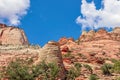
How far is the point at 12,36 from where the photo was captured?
9838 cm

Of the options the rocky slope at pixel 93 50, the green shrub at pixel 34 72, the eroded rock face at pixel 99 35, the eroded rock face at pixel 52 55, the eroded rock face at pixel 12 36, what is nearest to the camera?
the green shrub at pixel 34 72

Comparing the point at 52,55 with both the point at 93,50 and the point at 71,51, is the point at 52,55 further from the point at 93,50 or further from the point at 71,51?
the point at 93,50

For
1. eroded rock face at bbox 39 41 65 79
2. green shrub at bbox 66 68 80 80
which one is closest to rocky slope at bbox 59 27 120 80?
green shrub at bbox 66 68 80 80

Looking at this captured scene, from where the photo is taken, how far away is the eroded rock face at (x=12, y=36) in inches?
3814

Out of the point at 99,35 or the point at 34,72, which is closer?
the point at 34,72

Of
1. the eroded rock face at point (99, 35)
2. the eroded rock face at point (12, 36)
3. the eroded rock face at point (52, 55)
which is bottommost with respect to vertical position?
the eroded rock face at point (52, 55)

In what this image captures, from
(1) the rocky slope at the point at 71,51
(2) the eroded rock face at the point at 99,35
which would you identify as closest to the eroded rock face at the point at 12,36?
(1) the rocky slope at the point at 71,51

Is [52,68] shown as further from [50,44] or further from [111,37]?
[111,37]

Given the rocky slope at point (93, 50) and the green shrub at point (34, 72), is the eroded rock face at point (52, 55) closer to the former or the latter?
the green shrub at point (34, 72)

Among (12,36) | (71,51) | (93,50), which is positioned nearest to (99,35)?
(93,50)

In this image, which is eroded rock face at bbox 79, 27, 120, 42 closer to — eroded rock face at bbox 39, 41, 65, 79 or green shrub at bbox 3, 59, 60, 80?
eroded rock face at bbox 39, 41, 65, 79

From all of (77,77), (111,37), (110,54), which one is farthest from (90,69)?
(111,37)

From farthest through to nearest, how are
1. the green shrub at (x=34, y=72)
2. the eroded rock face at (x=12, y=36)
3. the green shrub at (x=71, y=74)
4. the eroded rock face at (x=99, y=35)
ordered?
the eroded rock face at (x=12, y=36), the eroded rock face at (x=99, y=35), the green shrub at (x=71, y=74), the green shrub at (x=34, y=72)

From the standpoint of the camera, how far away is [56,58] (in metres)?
42.3
